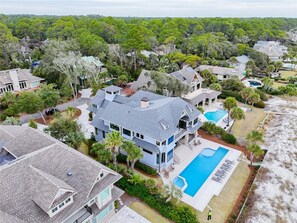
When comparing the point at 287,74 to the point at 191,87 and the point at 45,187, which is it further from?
the point at 45,187

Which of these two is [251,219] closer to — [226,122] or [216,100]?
[226,122]

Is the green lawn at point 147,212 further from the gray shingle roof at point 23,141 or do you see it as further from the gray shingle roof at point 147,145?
the gray shingle roof at point 23,141

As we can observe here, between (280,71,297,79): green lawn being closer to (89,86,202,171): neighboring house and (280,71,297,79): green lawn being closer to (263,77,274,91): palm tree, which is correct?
(263,77,274,91): palm tree

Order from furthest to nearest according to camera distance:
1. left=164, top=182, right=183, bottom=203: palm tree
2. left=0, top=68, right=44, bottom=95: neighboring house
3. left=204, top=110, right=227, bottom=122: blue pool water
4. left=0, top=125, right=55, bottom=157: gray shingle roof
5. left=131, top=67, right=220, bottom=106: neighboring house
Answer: left=0, top=68, right=44, bottom=95: neighboring house < left=131, top=67, right=220, bottom=106: neighboring house < left=204, top=110, right=227, bottom=122: blue pool water < left=0, top=125, right=55, bottom=157: gray shingle roof < left=164, top=182, right=183, bottom=203: palm tree

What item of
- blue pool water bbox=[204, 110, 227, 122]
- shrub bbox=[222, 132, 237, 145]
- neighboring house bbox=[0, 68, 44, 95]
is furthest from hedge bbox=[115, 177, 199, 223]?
neighboring house bbox=[0, 68, 44, 95]

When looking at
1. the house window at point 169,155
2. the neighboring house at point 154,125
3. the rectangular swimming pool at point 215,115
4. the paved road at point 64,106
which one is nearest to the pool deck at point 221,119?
the rectangular swimming pool at point 215,115

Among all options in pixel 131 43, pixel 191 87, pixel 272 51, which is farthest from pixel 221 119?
pixel 272 51
